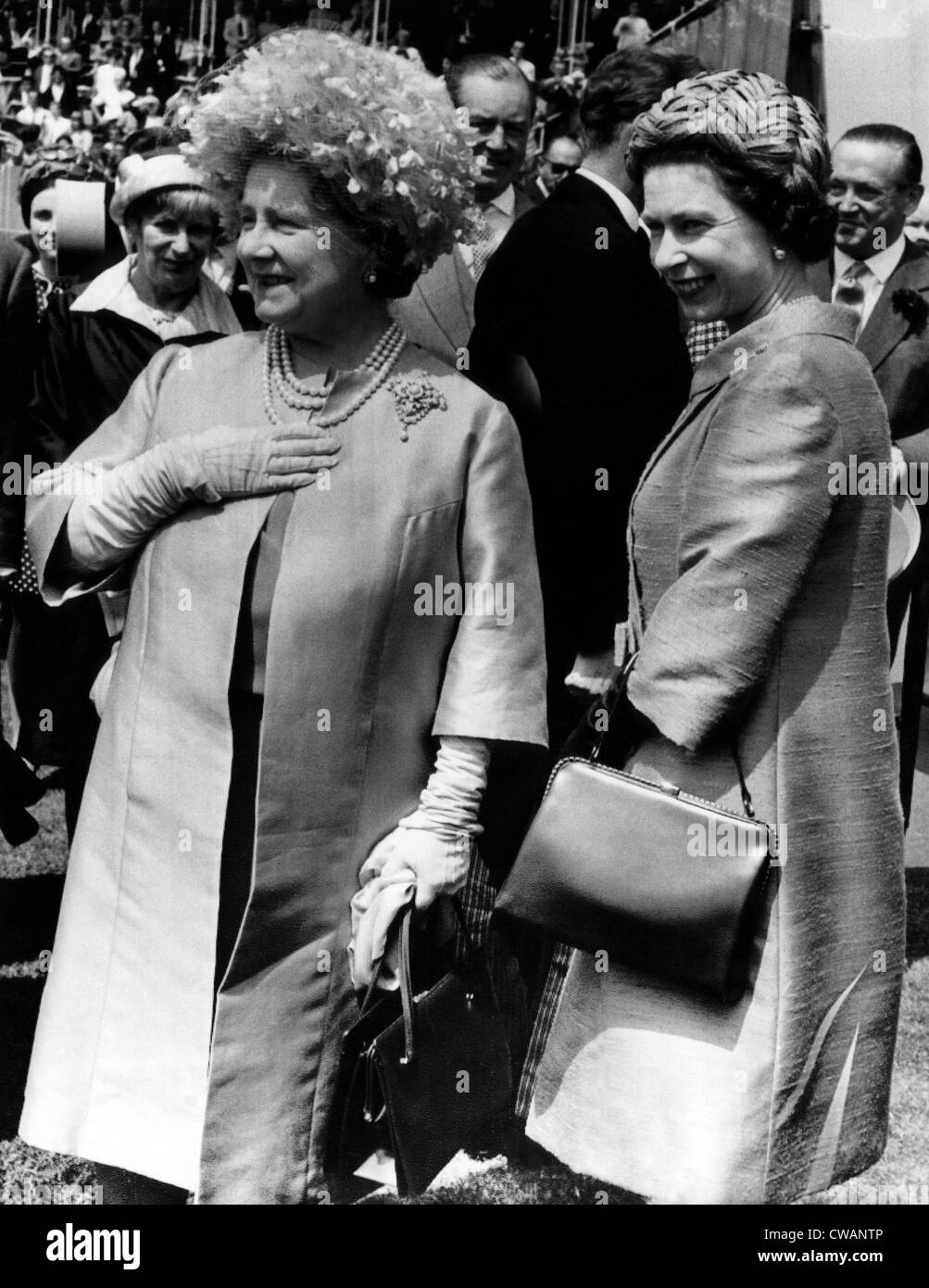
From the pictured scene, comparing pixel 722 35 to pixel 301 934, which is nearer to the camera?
pixel 301 934

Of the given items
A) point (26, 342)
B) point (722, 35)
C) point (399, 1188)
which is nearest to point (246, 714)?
point (399, 1188)

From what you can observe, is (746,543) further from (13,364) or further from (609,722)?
(13,364)

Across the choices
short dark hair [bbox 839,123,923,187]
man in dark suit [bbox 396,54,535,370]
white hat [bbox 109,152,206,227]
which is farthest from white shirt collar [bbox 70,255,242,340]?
short dark hair [bbox 839,123,923,187]

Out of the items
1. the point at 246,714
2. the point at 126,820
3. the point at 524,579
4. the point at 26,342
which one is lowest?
the point at 126,820

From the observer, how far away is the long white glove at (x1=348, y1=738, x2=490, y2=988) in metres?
2.70

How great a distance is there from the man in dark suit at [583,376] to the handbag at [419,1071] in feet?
2.61

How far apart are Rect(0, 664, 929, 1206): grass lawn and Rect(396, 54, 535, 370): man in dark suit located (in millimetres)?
1758

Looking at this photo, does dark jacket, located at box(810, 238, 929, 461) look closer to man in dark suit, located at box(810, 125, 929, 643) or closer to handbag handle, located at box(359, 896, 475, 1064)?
man in dark suit, located at box(810, 125, 929, 643)

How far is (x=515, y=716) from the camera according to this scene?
2.73 m

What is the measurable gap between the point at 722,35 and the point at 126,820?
118 inches

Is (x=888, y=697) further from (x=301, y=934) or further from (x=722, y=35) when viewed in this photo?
(x=722, y=35)

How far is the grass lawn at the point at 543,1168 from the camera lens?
3.35 meters

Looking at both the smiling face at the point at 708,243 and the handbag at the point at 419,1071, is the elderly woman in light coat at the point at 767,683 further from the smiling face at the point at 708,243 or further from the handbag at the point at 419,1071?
the handbag at the point at 419,1071

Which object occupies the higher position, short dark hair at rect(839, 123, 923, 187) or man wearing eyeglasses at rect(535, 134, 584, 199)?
man wearing eyeglasses at rect(535, 134, 584, 199)
